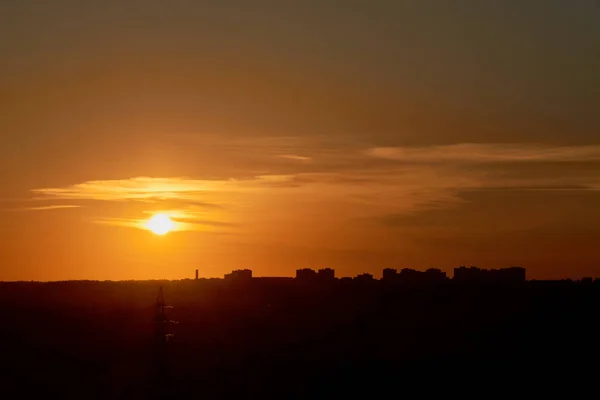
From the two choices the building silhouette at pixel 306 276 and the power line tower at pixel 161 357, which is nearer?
the power line tower at pixel 161 357

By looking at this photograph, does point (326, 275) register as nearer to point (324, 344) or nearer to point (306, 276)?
point (306, 276)

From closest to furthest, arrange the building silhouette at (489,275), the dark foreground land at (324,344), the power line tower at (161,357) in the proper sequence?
1. the power line tower at (161,357)
2. the dark foreground land at (324,344)
3. the building silhouette at (489,275)

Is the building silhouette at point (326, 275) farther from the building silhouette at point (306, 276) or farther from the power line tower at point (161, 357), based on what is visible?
the power line tower at point (161, 357)

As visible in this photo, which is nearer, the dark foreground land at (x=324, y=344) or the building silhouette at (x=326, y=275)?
the dark foreground land at (x=324, y=344)

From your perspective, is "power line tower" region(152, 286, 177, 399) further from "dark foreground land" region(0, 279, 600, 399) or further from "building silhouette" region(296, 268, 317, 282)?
"building silhouette" region(296, 268, 317, 282)

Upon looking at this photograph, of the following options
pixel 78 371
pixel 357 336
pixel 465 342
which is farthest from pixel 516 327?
pixel 78 371

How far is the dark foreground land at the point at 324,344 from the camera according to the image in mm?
89312

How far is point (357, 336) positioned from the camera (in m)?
114

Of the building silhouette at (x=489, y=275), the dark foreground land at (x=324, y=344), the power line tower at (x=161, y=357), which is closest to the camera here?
the power line tower at (x=161, y=357)

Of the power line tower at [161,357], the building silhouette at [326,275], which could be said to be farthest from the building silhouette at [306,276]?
the power line tower at [161,357]

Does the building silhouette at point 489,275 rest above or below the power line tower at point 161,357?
above

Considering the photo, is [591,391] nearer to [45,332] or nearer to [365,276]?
[45,332]

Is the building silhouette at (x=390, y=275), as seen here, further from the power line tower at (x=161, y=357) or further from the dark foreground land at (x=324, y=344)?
the power line tower at (x=161, y=357)

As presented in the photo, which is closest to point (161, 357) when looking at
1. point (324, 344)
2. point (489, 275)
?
point (324, 344)
